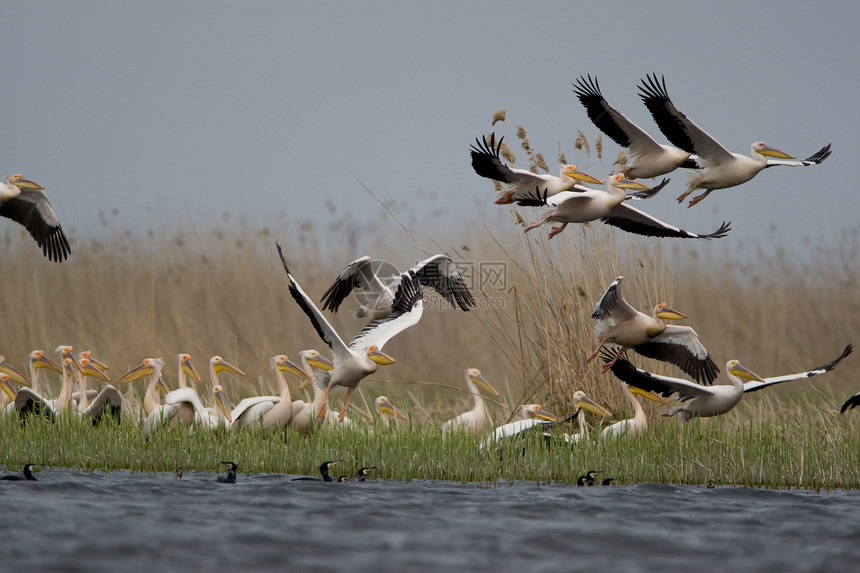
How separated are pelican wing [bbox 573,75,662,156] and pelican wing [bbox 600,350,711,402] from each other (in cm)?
174

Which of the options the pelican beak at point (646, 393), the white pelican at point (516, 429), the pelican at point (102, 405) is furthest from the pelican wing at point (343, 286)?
the pelican beak at point (646, 393)

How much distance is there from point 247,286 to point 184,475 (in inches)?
226

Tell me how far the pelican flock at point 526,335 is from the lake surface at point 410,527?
0.52 metres

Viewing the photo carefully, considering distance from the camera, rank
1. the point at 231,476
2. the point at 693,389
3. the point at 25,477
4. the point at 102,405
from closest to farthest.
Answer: the point at 25,477 < the point at 231,476 < the point at 693,389 < the point at 102,405

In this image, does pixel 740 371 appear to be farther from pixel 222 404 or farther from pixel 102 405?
pixel 102 405

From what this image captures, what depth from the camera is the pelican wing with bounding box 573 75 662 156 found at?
22.2 ft

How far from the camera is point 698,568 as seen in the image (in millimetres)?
4656

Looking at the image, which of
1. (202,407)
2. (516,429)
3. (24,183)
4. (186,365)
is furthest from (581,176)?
(24,183)

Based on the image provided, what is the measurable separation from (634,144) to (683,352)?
6.37ft

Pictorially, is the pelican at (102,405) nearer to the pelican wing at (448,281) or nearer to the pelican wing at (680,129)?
the pelican wing at (448,281)

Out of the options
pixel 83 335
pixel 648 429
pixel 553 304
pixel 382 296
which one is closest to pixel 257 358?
pixel 83 335

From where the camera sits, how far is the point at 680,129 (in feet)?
21.8

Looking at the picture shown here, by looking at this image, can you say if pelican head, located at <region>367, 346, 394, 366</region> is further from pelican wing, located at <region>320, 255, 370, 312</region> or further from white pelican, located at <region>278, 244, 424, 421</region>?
pelican wing, located at <region>320, 255, 370, 312</region>

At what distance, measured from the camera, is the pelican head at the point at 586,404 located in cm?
797
